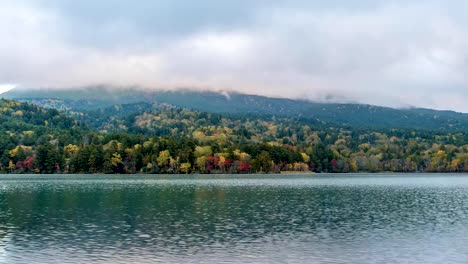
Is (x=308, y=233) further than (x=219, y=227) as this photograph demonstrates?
No

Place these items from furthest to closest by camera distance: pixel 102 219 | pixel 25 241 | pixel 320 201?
pixel 320 201 < pixel 102 219 < pixel 25 241

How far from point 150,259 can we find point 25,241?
1540 centimetres

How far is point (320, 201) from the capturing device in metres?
91.6

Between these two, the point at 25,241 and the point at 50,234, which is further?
the point at 50,234

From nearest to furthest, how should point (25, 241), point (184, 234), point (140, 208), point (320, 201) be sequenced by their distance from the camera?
point (25, 241) → point (184, 234) → point (140, 208) → point (320, 201)

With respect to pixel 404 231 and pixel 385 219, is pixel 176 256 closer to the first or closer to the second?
pixel 404 231

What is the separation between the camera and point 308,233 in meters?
54.7

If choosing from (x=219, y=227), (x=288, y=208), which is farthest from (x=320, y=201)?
(x=219, y=227)

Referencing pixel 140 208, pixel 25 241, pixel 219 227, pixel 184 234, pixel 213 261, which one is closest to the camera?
pixel 213 261

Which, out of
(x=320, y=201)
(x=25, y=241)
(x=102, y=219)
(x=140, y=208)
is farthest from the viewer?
(x=320, y=201)

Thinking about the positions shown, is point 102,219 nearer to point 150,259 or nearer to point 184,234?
point 184,234

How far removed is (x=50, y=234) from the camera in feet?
177

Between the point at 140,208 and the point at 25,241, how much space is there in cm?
2955

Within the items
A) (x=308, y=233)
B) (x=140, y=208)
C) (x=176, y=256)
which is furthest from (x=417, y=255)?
(x=140, y=208)
